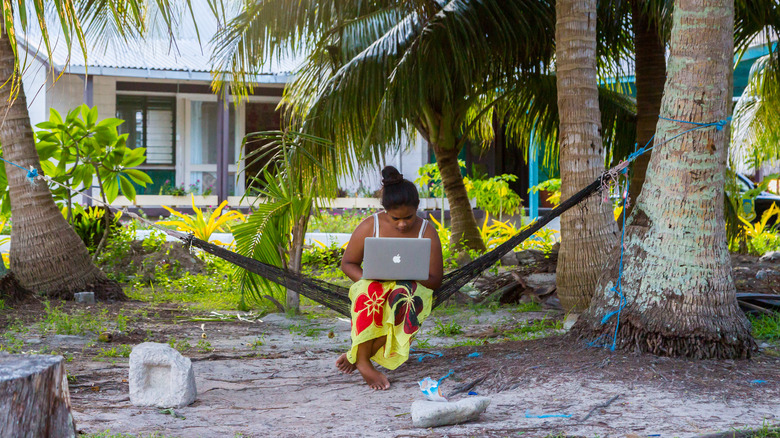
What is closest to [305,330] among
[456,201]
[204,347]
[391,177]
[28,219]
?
[204,347]

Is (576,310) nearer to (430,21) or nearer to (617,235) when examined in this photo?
(617,235)

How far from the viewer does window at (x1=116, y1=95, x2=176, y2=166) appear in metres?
14.8

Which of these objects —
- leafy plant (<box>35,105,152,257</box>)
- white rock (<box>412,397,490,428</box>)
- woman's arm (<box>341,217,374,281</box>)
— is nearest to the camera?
white rock (<box>412,397,490,428</box>)

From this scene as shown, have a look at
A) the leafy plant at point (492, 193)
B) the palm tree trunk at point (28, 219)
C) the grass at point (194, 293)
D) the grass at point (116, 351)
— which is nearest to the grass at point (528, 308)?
the grass at point (194, 293)

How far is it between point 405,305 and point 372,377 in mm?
402

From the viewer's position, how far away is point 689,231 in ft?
11.9

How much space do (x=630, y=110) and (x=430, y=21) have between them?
2.77 m

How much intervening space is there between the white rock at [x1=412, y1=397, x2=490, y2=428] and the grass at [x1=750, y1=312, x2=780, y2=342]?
243cm

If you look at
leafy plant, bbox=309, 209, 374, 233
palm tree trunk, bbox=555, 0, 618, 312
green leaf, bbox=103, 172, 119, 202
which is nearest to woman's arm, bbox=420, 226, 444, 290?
palm tree trunk, bbox=555, 0, 618, 312

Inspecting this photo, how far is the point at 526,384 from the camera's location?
11.2ft

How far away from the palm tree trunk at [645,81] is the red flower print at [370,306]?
11.4ft

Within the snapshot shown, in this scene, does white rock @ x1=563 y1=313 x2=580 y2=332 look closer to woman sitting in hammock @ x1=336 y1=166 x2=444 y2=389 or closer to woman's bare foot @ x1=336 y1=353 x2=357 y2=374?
woman sitting in hammock @ x1=336 y1=166 x2=444 y2=389

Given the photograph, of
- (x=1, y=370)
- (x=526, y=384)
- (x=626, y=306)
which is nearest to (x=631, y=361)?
(x=626, y=306)

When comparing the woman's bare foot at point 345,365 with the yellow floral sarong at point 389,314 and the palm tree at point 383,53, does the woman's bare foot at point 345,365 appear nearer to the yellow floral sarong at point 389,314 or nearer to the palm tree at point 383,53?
the yellow floral sarong at point 389,314
